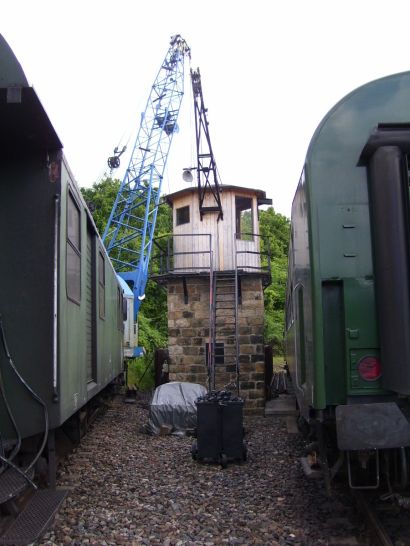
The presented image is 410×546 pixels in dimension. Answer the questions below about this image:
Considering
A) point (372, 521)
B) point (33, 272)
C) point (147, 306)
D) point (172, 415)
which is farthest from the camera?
point (147, 306)

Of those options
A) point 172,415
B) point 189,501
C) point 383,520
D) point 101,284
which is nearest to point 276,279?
point 172,415

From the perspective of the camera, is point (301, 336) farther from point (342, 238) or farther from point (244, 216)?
point (244, 216)

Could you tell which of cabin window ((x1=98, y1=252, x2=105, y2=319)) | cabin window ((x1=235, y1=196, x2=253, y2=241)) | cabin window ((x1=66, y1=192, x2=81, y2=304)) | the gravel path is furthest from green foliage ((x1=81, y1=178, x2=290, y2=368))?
cabin window ((x1=66, y1=192, x2=81, y2=304))

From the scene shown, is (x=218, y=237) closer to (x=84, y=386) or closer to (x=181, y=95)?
(x=84, y=386)

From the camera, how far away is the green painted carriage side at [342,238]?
3.94m

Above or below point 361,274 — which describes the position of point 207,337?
below

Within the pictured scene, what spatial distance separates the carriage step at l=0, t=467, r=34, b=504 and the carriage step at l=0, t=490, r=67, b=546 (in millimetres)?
179

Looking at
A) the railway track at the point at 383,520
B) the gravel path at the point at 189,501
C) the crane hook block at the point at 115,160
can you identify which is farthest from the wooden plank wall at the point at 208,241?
the crane hook block at the point at 115,160

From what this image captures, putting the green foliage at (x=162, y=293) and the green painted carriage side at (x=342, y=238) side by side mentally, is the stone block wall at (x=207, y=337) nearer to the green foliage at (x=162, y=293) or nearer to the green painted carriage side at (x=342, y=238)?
the green foliage at (x=162, y=293)

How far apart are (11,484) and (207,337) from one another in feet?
32.5

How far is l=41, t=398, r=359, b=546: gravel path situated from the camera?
4.47 meters

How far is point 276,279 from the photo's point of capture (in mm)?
29781

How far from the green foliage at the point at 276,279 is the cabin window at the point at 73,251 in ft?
49.5

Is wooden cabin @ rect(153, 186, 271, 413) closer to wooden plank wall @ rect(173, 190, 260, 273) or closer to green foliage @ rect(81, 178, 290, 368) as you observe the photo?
wooden plank wall @ rect(173, 190, 260, 273)
